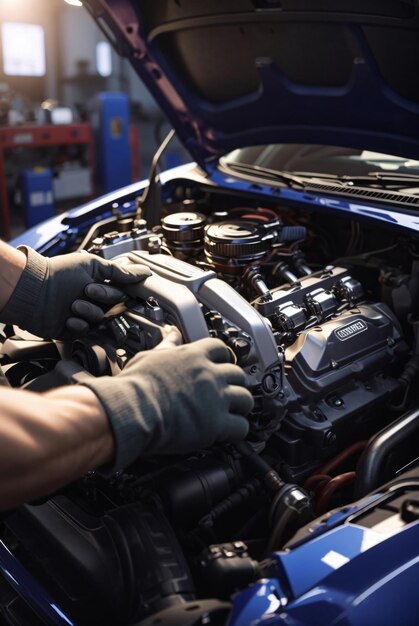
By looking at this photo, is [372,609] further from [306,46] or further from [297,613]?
[306,46]

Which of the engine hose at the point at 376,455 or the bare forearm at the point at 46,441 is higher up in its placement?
the bare forearm at the point at 46,441

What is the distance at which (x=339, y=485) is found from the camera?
149 cm

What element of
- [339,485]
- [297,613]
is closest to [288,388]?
[339,485]

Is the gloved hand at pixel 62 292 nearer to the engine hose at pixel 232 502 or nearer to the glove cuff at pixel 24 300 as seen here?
the glove cuff at pixel 24 300

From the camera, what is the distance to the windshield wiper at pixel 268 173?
2.19 metres

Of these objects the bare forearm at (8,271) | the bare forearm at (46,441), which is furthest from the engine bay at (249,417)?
the bare forearm at (46,441)

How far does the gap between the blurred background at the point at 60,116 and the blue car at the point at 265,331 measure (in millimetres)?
4296

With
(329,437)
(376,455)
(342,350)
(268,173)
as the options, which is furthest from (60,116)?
(376,455)

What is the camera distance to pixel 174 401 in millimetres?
1137

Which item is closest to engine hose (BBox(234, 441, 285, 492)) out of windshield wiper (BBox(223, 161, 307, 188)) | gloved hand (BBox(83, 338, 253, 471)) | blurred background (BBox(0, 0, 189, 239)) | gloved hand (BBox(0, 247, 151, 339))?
gloved hand (BBox(83, 338, 253, 471))

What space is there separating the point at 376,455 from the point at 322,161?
1357 mm

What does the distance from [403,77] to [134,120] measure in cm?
811

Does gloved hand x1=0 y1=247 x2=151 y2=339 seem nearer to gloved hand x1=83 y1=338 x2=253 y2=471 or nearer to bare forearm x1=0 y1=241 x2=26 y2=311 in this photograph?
bare forearm x1=0 y1=241 x2=26 y2=311

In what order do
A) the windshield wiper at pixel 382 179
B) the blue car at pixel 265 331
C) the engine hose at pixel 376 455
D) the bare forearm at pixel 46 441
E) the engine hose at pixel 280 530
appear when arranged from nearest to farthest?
the bare forearm at pixel 46 441, the blue car at pixel 265 331, the engine hose at pixel 280 530, the engine hose at pixel 376 455, the windshield wiper at pixel 382 179
